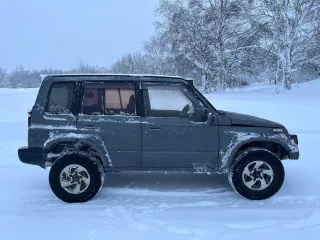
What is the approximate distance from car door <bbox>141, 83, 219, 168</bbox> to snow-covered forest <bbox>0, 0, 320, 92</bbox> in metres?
19.0

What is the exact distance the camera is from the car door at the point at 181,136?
186 inches

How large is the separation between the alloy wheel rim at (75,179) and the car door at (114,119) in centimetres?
44

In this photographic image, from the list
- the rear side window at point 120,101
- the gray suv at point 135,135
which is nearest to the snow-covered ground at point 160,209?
the gray suv at point 135,135

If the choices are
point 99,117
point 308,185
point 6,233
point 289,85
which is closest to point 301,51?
point 289,85

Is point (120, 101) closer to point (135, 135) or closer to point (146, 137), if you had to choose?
point (135, 135)

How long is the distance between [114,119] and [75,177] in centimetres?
96

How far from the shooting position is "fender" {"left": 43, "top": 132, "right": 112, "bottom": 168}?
4.66m

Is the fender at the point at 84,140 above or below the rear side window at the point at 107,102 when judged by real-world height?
below

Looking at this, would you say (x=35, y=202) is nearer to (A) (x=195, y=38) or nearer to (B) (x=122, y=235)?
(B) (x=122, y=235)

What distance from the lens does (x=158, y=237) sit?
3.59m

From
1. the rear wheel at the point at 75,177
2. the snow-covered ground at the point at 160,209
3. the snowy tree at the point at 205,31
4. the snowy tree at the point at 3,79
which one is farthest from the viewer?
the snowy tree at the point at 3,79

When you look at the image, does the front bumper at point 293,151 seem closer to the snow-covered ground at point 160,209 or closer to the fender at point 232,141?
the fender at point 232,141

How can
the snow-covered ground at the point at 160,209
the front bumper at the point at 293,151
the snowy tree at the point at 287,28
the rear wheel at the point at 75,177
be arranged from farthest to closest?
the snowy tree at the point at 287,28, the front bumper at the point at 293,151, the rear wheel at the point at 75,177, the snow-covered ground at the point at 160,209

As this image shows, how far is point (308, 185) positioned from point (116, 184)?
121 inches
